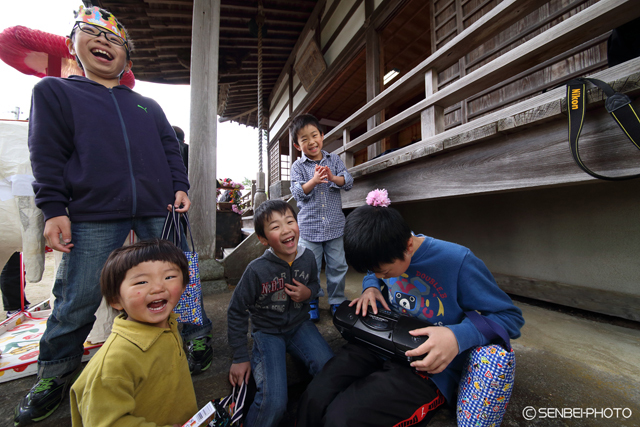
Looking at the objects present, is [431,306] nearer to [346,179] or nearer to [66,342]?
[346,179]

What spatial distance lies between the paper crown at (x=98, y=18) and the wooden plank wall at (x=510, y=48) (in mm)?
3498

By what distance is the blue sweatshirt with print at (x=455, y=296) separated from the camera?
3.61 feet

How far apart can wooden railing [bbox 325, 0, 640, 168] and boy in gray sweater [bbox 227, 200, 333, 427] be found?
1524mm

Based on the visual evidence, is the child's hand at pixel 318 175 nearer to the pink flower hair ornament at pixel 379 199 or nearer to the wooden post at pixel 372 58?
the pink flower hair ornament at pixel 379 199

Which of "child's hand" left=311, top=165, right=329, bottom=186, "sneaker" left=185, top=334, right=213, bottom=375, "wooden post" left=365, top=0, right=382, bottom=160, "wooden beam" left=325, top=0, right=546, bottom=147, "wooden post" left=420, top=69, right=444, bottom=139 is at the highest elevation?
"wooden post" left=365, top=0, right=382, bottom=160

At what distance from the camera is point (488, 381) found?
97cm

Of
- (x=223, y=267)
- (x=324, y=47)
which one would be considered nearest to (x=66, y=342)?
(x=223, y=267)

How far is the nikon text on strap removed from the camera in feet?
3.59

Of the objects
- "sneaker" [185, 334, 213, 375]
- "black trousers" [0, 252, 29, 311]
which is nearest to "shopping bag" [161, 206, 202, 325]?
"sneaker" [185, 334, 213, 375]

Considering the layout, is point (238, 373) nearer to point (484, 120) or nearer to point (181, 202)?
point (181, 202)

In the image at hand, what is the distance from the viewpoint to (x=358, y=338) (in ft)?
Result: 4.35

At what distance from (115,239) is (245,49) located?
6.32 meters

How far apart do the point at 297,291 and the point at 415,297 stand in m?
0.71

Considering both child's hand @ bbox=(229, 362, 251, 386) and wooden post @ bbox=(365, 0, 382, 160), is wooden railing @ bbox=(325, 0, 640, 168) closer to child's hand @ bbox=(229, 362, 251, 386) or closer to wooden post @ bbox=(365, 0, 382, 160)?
wooden post @ bbox=(365, 0, 382, 160)
